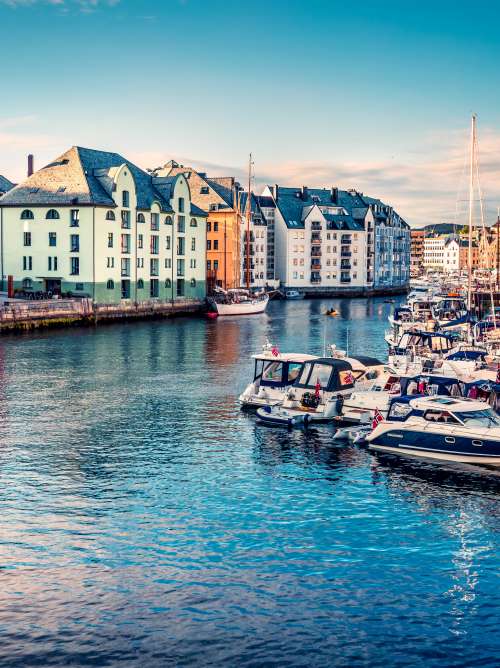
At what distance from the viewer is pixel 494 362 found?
5350 cm

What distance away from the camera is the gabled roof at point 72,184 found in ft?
360

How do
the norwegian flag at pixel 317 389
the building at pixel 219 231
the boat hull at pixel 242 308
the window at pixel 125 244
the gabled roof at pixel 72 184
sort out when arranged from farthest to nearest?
1. the building at pixel 219 231
2. the boat hull at pixel 242 308
3. the window at pixel 125 244
4. the gabled roof at pixel 72 184
5. the norwegian flag at pixel 317 389

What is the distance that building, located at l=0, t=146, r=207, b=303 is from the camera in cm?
10850

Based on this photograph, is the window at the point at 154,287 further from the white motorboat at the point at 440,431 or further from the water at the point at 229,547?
the white motorboat at the point at 440,431

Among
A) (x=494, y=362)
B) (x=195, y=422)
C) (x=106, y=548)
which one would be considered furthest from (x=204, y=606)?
(x=494, y=362)

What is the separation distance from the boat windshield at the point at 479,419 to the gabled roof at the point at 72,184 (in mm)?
79806

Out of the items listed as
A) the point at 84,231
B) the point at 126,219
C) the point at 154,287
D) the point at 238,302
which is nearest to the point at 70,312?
the point at 84,231

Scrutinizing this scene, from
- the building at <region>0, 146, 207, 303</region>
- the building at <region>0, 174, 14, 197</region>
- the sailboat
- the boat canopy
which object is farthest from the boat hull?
the boat canopy

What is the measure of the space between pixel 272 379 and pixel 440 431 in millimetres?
14483

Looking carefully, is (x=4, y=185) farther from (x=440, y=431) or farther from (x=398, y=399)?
(x=440, y=431)

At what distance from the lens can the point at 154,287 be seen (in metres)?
121

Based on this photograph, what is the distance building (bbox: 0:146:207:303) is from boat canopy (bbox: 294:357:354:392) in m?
65.7

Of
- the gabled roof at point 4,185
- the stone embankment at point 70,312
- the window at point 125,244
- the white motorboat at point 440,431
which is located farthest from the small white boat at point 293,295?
the white motorboat at point 440,431

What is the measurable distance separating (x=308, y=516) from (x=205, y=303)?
10365 cm
